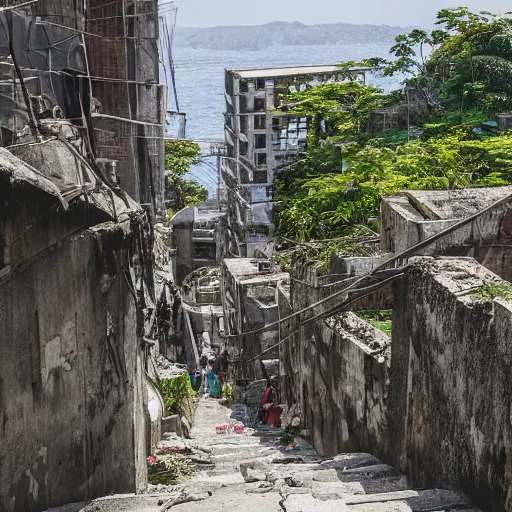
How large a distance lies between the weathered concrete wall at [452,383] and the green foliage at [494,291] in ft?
0.28

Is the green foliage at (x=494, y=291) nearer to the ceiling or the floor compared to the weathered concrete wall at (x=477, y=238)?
nearer to the ceiling

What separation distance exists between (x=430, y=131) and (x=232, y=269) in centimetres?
822

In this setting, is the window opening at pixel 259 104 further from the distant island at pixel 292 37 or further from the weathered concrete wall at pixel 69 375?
the distant island at pixel 292 37

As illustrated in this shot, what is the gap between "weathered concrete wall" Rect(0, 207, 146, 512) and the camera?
8.52 m

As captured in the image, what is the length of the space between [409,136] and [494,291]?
66.1ft

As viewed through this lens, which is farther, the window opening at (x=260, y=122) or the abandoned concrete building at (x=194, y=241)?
the abandoned concrete building at (x=194, y=241)

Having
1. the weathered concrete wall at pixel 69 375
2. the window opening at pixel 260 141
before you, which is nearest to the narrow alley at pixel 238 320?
the weathered concrete wall at pixel 69 375

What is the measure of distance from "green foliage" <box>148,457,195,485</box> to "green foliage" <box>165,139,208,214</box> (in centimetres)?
3698

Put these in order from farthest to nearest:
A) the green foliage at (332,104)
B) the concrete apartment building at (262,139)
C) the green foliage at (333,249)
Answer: the concrete apartment building at (262,139)
the green foliage at (332,104)
the green foliage at (333,249)

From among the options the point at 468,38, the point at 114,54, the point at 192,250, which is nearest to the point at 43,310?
the point at 114,54

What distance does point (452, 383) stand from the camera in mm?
8766

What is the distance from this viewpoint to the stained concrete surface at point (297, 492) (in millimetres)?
8156

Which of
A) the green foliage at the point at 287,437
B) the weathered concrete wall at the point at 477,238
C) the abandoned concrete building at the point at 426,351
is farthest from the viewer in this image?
the green foliage at the point at 287,437

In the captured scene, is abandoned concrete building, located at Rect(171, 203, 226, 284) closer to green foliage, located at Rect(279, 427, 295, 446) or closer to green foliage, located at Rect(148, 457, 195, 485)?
green foliage, located at Rect(279, 427, 295, 446)
